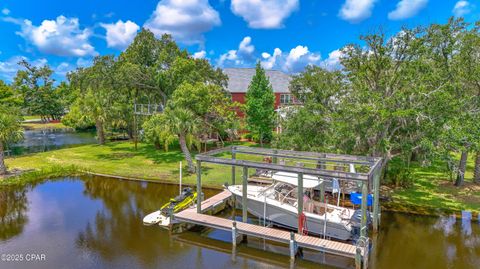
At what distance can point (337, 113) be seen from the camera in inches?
855

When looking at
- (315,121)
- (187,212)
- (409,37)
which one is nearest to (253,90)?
(315,121)

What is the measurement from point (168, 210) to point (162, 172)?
1029cm

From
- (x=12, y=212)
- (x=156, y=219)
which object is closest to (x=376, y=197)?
(x=156, y=219)

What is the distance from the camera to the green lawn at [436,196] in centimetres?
1886

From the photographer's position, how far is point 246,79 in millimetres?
49938

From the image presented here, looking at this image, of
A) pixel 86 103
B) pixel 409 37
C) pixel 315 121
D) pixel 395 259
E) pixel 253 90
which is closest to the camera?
pixel 395 259

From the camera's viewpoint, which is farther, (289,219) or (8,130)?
(8,130)

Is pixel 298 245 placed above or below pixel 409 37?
below

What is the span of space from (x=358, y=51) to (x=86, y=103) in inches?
1273

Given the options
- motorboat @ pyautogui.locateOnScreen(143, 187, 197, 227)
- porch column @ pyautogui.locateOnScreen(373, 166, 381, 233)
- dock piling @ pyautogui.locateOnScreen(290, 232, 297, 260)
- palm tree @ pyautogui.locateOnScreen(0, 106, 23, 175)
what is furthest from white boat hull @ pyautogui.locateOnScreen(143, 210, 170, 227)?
palm tree @ pyautogui.locateOnScreen(0, 106, 23, 175)

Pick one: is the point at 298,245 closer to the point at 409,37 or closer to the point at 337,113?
the point at 337,113

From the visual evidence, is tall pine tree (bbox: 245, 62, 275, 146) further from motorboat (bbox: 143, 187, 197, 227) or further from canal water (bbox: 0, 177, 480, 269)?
motorboat (bbox: 143, 187, 197, 227)

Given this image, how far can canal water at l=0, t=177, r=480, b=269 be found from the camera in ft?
44.5

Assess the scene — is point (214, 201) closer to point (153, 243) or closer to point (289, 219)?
point (153, 243)
